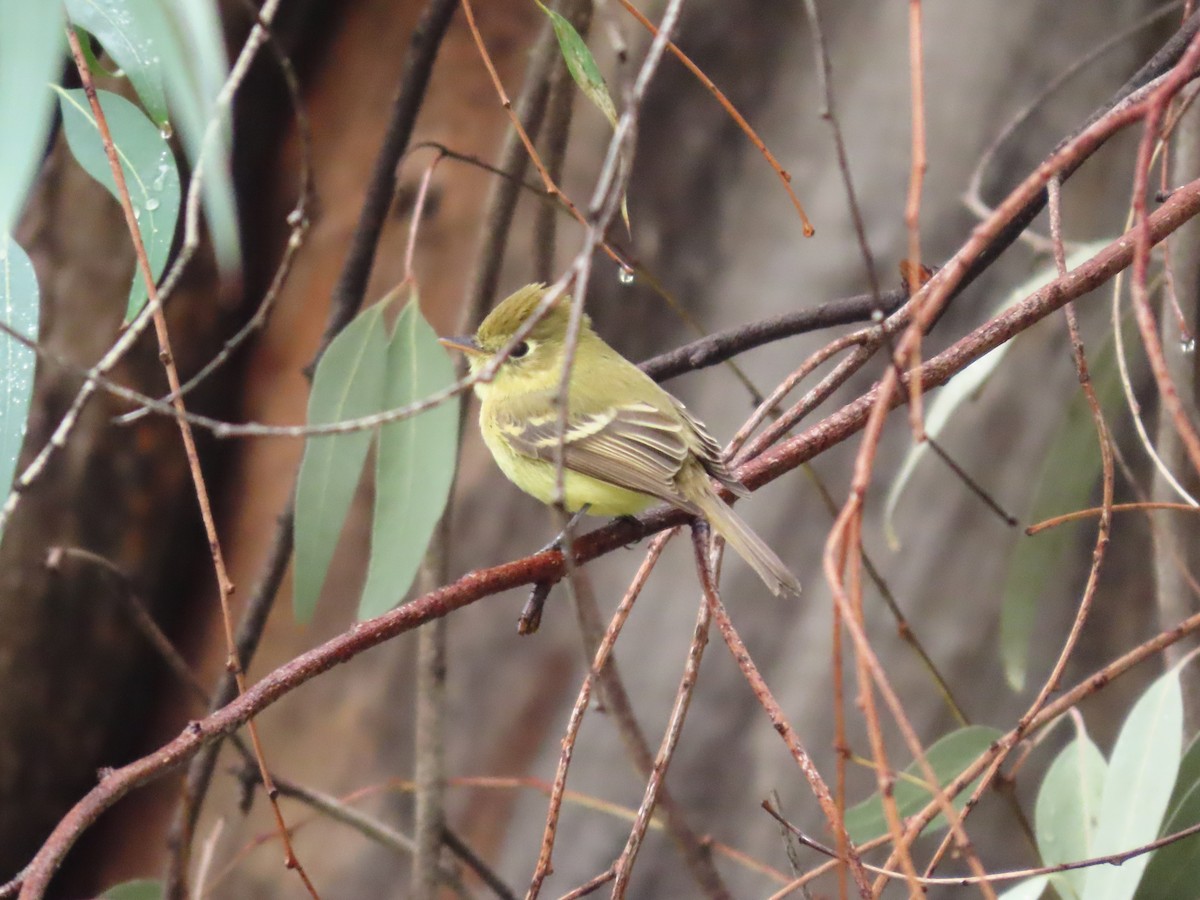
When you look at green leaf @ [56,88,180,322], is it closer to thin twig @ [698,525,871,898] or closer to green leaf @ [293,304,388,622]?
green leaf @ [293,304,388,622]

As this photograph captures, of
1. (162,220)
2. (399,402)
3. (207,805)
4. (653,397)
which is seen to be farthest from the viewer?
(207,805)

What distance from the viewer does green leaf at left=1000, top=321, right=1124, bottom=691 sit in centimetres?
239

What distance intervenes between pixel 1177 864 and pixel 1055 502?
93 cm

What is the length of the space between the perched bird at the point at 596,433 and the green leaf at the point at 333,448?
0.20 m

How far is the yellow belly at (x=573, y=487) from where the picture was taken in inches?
83.5

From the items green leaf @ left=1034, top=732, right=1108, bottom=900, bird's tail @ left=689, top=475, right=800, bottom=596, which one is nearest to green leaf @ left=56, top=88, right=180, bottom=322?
bird's tail @ left=689, top=475, right=800, bottom=596

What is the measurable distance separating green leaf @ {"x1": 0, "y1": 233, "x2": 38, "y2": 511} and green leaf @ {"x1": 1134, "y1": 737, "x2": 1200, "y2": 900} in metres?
1.76

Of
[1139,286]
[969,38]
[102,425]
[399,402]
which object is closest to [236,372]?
[102,425]

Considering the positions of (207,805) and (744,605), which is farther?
(207,805)

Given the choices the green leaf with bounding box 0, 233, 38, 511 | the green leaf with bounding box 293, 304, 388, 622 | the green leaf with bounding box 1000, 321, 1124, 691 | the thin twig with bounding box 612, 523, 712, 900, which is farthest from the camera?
the green leaf with bounding box 1000, 321, 1124, 691

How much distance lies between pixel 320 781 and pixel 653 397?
5.32 ft

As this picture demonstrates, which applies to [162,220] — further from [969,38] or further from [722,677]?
[969,38]

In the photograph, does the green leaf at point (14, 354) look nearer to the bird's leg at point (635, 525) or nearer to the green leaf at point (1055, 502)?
the bird's leg at point (635, 525)

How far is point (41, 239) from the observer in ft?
10.2
